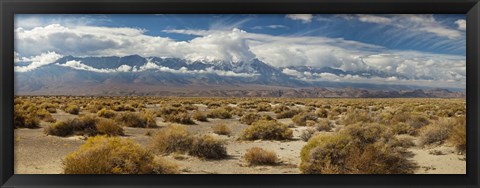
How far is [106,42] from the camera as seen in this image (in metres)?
5.36

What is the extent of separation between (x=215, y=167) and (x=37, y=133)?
99.7 inches

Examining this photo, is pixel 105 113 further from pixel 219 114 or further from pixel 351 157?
pixel 351 157

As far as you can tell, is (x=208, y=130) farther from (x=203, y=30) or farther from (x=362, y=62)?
(x=362, y=62)

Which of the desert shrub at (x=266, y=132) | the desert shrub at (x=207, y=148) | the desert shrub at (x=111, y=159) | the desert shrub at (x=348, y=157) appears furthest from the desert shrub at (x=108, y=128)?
the desert shrub at (x=348, y=157)

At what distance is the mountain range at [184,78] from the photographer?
5.43 meters

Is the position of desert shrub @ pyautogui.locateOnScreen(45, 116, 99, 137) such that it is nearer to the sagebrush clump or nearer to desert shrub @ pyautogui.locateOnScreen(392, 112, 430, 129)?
the sagebrush clump

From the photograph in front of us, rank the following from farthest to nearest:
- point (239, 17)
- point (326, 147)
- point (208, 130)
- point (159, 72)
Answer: point (208, 130) < point (159, 72) < point (239, 17) < point (326, 147)

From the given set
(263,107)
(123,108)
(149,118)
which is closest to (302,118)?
(263,107)

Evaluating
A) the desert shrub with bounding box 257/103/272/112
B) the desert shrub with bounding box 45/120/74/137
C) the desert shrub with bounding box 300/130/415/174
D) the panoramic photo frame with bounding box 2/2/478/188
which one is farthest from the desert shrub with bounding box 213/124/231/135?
the desert shrub with bounding box 45/120/74/137

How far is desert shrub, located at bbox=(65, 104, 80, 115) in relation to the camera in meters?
6.21

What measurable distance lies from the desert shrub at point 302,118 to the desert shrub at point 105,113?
324 cm

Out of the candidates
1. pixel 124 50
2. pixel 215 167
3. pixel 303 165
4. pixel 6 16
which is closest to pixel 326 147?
pixel 303 165

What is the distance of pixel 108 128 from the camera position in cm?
571

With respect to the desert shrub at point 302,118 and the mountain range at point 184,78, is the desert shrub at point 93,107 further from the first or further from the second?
the desert shrub at point 302,118
